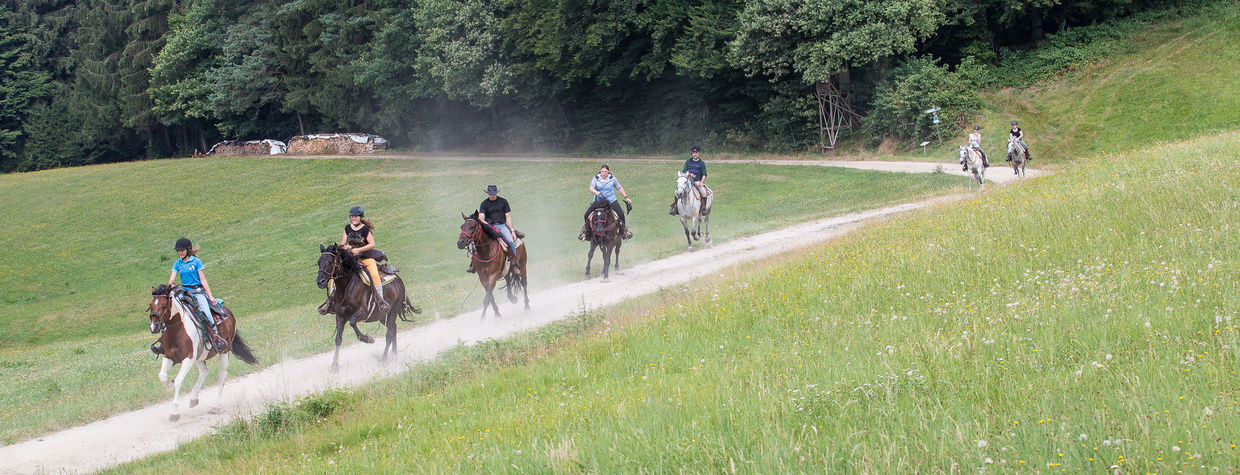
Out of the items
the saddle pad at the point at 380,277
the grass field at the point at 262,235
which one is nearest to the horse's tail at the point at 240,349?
the grass field at the point at 262,235

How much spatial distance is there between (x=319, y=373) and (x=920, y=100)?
35924mm

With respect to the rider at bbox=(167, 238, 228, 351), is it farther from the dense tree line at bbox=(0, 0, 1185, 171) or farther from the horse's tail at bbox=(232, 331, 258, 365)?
the dense tree line at bbox=(0, 0, 1185, 171)

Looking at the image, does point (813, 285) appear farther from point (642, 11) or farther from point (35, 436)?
point (642, 11)

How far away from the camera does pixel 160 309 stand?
39.4 feet

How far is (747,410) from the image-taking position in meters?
6.68

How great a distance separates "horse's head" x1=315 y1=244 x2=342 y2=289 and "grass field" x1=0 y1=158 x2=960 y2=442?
309 centimetres

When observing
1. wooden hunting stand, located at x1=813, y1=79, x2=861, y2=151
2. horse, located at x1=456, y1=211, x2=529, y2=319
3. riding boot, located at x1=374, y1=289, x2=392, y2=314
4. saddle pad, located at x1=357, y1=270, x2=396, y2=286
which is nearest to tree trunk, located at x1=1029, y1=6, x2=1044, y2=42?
wooden hunting stand, located at x1=813, y1=79, x2=861, y2=151

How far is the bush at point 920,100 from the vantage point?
4178 cm

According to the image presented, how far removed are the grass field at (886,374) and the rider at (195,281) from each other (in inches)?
125

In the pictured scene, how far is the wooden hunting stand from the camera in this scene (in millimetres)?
48594

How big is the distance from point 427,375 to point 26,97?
99205 mm

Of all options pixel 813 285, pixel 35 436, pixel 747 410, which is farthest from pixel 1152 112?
pixel 35 436

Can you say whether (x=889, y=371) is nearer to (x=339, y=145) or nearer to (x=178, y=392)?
(x=178, y=392)

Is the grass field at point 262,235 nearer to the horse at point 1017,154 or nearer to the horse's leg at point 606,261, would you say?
the horse's leg at point 606,261
